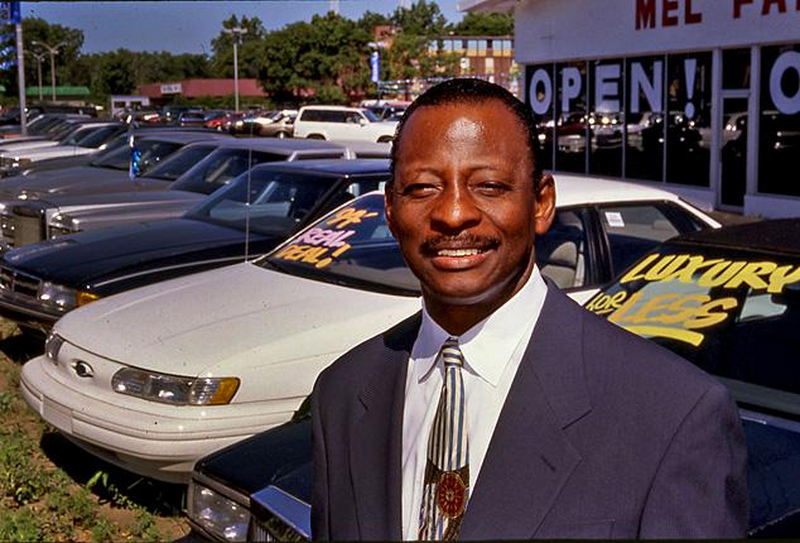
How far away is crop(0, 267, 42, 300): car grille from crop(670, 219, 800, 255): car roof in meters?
3.93

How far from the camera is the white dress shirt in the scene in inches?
60.6

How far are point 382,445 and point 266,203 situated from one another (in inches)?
218

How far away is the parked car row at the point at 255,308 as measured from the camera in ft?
10.3

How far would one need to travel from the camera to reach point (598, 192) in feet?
17.8

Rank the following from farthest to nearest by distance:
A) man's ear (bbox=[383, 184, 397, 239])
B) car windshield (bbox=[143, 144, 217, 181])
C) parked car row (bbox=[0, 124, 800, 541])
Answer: car windshield (bbox=[143, 144, 217, 181]) < parked car row (bbox=[0, 124, 800, 541]) < man's ear (bbox=[383, 184, 397, 239])

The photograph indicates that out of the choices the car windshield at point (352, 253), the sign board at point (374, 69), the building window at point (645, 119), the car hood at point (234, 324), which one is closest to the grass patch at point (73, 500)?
the car hood at point (234, 324)

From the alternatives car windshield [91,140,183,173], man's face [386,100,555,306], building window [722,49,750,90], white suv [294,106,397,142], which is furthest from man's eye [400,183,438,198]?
white suv [294,106,397,142]

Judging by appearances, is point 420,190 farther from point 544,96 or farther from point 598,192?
point 544,96

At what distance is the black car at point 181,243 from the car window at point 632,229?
187cm

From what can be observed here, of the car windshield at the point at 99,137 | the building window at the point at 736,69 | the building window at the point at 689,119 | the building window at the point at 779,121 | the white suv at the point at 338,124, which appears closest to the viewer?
the building window at the point at 779,121

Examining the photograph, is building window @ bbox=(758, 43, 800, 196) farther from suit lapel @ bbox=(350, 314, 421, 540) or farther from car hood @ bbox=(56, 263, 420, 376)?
suit lapel @ bbox=(350, 314, 421, 540)

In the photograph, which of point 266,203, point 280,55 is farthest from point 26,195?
point 266,203

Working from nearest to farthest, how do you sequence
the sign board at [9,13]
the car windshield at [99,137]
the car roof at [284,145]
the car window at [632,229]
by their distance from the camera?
1. the car window at [632,229]
2. the car roof at [284,145]
3. the sign board at [9,13]
4. the car windshield at [99,137]

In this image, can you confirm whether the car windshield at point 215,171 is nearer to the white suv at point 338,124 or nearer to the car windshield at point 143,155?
the car windshield at point 143,155
